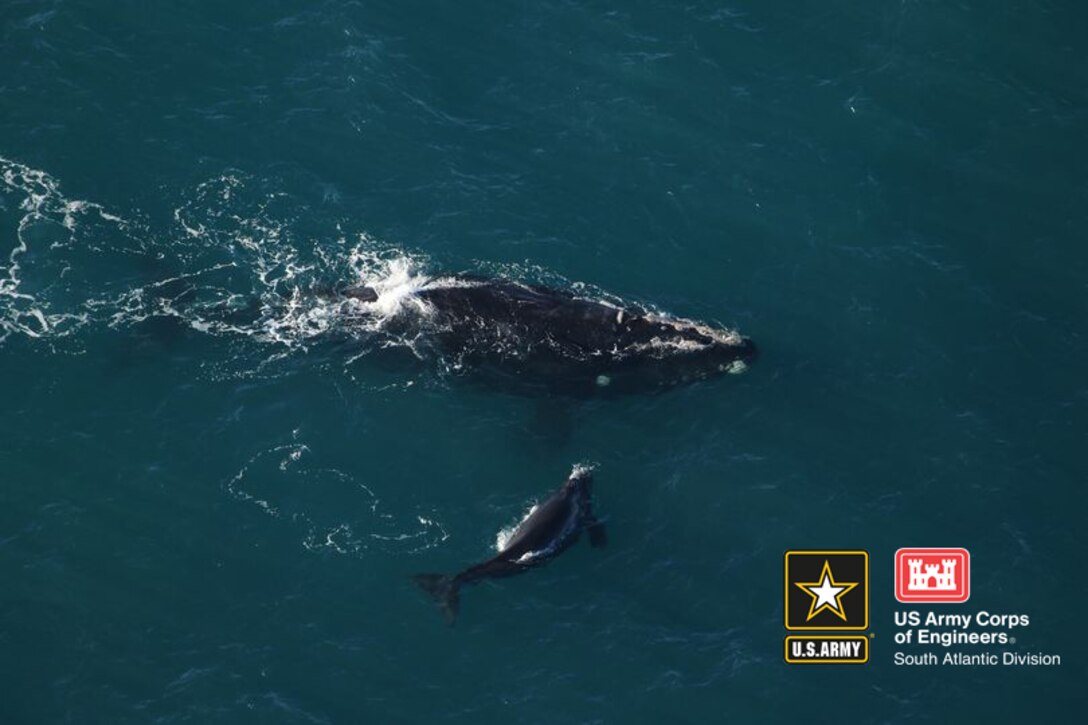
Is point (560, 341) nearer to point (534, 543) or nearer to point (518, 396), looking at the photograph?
point (518, 396)

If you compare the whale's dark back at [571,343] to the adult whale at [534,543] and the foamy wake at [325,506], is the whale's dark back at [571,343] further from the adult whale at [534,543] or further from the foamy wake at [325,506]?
the foamy wake at [325,506]

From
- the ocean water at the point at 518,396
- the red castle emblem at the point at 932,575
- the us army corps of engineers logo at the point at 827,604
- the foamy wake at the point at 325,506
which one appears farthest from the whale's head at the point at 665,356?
the red castle emblem at the point at 932,575

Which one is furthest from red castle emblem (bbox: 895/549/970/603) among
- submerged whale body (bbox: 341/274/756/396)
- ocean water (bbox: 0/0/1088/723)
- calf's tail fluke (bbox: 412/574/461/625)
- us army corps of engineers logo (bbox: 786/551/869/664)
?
calf's tail fluke (bbox: 412/574/461/625)

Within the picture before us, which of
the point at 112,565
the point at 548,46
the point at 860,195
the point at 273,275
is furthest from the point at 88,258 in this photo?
the point at 860,195

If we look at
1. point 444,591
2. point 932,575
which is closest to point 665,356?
point 932,575

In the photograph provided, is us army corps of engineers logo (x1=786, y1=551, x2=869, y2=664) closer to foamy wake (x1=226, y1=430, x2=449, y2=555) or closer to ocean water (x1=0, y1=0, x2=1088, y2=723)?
ocean water (x1=0, y1=0, x2=1088, y2=723)

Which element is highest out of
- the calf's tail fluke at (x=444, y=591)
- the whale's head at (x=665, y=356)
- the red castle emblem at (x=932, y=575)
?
the whale's head at (x=665, y=356)
